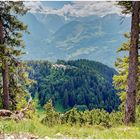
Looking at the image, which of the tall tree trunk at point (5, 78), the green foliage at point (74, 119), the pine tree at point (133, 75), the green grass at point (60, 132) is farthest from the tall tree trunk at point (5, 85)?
the green grass at point (60, 132)

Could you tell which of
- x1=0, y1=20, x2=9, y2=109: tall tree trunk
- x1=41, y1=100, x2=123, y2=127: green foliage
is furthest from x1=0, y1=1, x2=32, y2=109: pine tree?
x1=41, y1=100, x2=123, y2=127: green foliage

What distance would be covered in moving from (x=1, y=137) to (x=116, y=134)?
3382 millimetres

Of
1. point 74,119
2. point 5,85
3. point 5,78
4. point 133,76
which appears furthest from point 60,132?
point 74,119

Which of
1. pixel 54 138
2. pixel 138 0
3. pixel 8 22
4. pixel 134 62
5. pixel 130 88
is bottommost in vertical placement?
pixel 54 138

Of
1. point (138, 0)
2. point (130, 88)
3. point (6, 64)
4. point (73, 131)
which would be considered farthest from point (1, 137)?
point (6, 64)

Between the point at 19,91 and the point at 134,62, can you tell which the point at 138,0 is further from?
the point at 19,91

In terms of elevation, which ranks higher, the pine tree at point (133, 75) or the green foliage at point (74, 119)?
the pine tree at point (133, 75)

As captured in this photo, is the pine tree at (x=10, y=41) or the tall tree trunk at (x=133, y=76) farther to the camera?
the pine tree at (x=10, y=41)

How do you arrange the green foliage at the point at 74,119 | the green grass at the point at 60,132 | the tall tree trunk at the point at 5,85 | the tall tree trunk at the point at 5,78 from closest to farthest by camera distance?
the green grass at the point at 60,132 → the green foliage at the point at 74,119 → the tall tree trunk at the point at 5,78 → the tall tree trunk at the point at 5,85

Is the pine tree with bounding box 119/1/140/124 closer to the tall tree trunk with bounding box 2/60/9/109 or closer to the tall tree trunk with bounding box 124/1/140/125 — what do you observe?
the tall tree trunk with bounding box 124/1/140/125

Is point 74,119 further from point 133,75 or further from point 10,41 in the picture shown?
point 133,75

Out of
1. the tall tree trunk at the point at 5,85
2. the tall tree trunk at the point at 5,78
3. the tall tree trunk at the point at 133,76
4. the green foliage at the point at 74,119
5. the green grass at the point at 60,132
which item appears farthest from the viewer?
the tall tree trunk at the point at 5,85

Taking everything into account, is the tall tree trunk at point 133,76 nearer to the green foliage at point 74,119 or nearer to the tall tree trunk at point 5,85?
the green foliage at point 74,119

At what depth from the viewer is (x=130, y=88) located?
16.5 m
